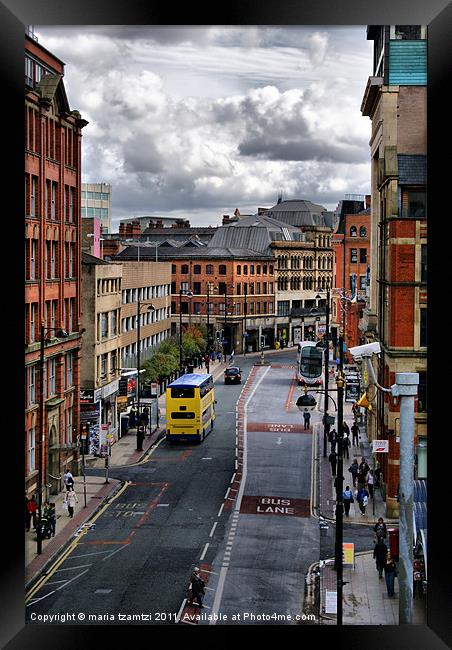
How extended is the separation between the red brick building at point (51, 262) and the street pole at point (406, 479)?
18.3 m

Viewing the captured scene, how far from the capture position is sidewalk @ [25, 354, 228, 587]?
2935cm

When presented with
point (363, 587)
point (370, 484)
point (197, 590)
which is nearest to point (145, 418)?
point (370, 484)

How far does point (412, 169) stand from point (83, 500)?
17.8 meters

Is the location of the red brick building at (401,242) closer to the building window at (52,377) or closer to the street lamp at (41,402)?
the street lamp at (41,402)

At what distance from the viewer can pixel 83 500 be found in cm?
3728

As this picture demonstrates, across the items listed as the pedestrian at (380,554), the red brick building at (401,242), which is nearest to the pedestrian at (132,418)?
the red brick building at (401,242)

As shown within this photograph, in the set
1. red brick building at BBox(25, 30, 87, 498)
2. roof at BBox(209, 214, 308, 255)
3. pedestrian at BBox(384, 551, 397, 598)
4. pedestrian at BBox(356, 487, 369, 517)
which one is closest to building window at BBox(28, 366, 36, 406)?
red brick building at BBox(25, 30, 87, 498)

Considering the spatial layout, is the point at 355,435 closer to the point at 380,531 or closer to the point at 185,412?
the point at 185,412

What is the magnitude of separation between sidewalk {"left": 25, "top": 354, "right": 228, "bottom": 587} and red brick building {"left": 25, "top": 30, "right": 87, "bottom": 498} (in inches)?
49.2

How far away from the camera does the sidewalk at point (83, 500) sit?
29353mm
